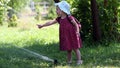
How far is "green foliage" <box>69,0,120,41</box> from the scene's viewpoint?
37.9 ft

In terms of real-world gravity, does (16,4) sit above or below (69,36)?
above

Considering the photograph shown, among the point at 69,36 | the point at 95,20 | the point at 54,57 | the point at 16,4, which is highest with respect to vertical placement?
the point at 16,4

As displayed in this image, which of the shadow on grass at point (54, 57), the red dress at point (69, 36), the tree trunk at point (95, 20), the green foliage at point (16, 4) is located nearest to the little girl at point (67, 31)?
the red dress at point (69, 36)

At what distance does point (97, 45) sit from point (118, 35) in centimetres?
139

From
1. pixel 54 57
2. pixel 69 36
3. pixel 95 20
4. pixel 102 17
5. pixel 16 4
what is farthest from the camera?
pixel 16 4

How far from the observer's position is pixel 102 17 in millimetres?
11641

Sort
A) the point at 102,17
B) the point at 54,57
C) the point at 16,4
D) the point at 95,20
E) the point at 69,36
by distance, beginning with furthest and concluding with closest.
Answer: the point at 16,4 < the point at 102,17 < the point at 95,20 < the point at 54,57 < the point at 69,36

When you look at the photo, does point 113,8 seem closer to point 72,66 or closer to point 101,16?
point 101,16

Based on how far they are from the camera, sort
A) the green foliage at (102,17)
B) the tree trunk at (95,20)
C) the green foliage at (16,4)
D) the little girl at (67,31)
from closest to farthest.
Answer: the little girl at (67,31) → the tree trunk at (95,20) → the green foliage at (102,17) → the green foliage at (16,4)

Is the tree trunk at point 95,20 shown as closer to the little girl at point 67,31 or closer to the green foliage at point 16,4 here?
the little girl at point 67,31

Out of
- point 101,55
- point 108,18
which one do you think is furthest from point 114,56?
Result: point 108,18

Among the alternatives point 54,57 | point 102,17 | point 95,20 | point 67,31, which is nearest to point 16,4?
point 102,17

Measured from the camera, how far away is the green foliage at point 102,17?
11.5 meters

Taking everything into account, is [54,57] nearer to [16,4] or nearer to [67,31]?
[67,31]
